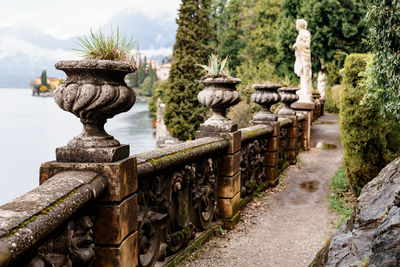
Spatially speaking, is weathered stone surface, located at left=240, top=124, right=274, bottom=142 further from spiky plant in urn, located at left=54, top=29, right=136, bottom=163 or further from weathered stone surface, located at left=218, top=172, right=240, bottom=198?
spiky plant in urn, located at left=54, top=29, right=136, bottom=163

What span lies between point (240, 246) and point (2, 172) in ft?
81.5

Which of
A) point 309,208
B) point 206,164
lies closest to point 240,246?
point 206,164

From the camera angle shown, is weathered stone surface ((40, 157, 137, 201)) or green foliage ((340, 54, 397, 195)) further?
green foliage ((340, 54, 397, 195))

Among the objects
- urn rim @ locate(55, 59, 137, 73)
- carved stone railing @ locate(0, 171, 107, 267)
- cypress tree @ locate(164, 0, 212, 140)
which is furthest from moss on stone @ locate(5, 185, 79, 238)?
cypress tree @ locate(164, 0, 212, 140)

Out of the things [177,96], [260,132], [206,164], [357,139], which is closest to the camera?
[206,164]

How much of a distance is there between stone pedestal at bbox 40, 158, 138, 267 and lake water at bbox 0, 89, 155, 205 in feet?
51.6

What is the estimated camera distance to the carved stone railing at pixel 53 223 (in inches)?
62.0

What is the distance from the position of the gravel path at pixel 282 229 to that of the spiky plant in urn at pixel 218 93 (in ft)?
4.79

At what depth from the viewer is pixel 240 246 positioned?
16.0 ft

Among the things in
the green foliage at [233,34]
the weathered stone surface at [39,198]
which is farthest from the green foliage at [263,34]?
the weathered stone surface at [39,198]

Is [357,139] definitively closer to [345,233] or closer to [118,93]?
[345,233]

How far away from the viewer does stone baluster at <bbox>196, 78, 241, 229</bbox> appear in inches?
203

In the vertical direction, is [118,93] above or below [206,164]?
above

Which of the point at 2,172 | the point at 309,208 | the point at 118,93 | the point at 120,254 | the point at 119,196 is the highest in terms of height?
the point at 118,93
